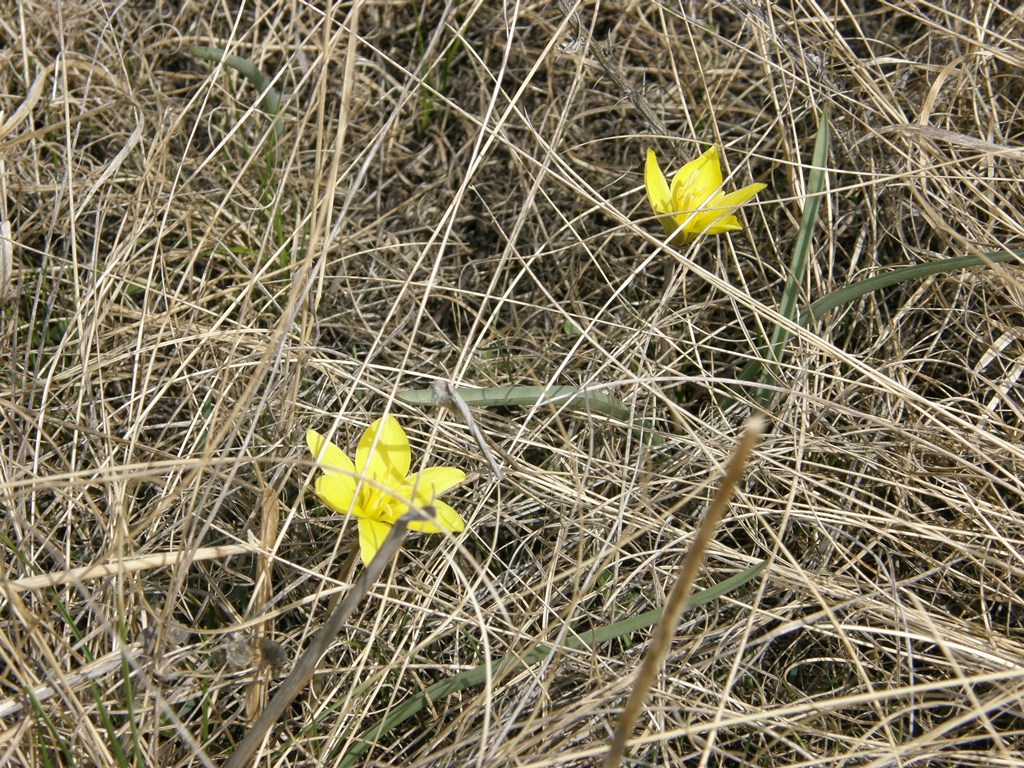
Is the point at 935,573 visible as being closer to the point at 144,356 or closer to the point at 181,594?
the point at 181,594

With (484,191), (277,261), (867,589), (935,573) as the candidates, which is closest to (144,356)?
(277,261)

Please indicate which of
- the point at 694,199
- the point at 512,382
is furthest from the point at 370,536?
the point at 694,199

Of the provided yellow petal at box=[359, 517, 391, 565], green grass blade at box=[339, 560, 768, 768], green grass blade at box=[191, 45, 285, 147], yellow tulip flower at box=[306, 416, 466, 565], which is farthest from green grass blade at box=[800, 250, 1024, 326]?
green grass blade at box=[191, 45, 285, 147]

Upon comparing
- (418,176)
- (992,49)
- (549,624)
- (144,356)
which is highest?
(992,49)

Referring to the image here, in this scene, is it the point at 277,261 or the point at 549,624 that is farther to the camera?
the point at 277,261

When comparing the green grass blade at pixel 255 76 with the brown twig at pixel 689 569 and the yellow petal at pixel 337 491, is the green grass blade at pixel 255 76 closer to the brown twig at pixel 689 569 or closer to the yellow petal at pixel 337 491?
the yellow petal at pixel 337 491

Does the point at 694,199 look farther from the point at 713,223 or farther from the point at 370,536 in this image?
the point at 370,536

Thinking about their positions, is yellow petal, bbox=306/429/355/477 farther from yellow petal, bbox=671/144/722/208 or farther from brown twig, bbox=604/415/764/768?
yellow petal, bbox=671/144/722/208
